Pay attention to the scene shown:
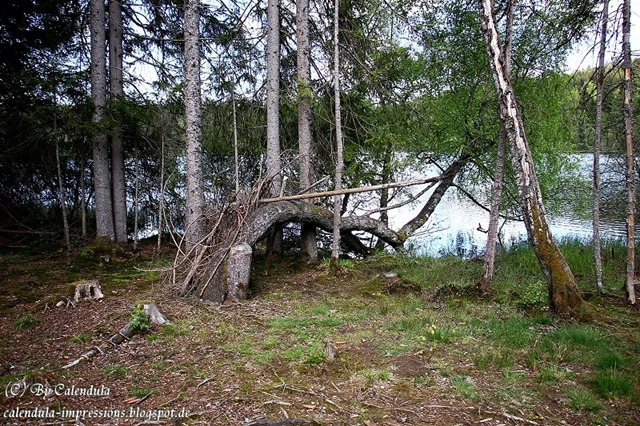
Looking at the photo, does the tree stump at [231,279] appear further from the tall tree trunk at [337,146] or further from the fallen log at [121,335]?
the tall tree trunk at [337,146]

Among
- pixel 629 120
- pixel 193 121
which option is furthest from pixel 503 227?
pixel 193 121

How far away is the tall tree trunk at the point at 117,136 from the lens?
9.64m

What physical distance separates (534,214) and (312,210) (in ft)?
13.8

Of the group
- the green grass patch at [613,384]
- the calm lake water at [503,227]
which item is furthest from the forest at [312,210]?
the calm lake water at [503,227]

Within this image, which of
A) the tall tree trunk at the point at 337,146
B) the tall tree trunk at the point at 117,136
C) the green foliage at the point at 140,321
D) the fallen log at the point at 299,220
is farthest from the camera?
the tall tree trunk at the point at 117,136

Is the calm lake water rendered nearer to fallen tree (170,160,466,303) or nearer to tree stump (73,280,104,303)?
fallen tree (170,160,466,303)

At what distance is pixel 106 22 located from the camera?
389 inches

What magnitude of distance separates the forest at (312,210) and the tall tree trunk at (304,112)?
0.05m

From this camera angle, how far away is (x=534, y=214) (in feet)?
Result: 17.3

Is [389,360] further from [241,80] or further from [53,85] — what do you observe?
[53,85]

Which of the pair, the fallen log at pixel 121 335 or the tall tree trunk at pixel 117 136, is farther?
the tall tree trunk at pixel 117 136

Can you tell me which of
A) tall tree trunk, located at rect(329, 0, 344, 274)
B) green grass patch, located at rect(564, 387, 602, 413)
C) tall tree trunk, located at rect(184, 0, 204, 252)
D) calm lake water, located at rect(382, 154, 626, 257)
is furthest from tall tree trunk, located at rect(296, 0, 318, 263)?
green grass patch, located at rect(564, 387, 602, 413)

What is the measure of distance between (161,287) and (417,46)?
7724 mm

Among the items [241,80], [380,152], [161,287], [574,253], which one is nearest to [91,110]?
[241,80]
